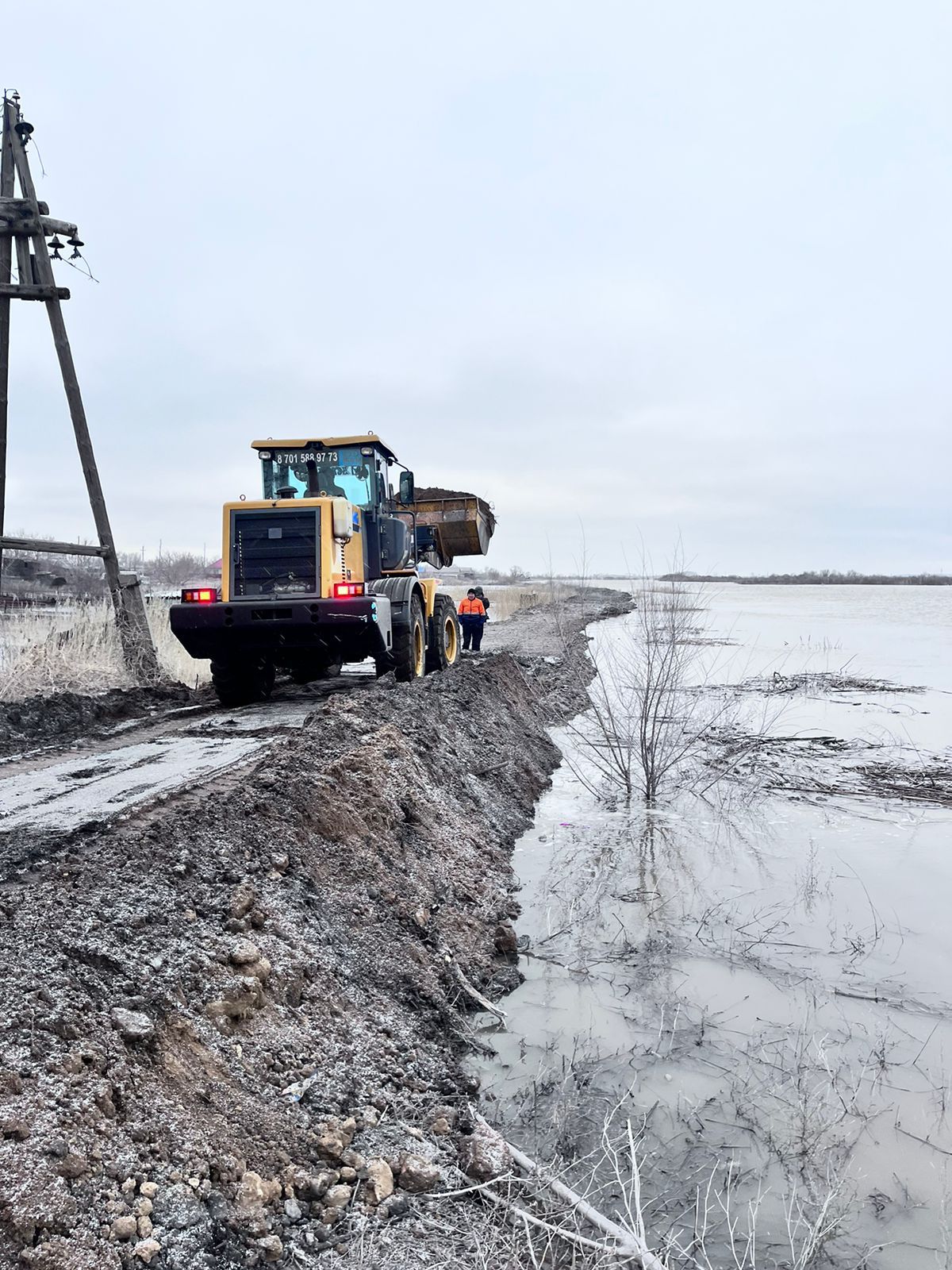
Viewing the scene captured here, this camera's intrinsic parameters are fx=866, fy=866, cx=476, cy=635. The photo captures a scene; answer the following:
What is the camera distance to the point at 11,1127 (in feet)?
7.18

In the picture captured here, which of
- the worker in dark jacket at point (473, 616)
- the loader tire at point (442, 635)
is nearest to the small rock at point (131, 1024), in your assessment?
the loader tire at point (442, 635)

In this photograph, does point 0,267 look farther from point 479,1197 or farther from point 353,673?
point 479,1197

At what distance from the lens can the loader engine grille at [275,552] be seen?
9.75 metres

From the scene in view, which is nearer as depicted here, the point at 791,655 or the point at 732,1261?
the point at 732,1261

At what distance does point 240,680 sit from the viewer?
1034 centimetres

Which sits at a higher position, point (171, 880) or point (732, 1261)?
point (171, 880)

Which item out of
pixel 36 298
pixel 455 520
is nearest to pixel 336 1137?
pixel 36 298

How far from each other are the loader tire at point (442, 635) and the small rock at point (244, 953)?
28.6ft

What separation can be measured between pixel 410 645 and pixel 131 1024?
317 inches

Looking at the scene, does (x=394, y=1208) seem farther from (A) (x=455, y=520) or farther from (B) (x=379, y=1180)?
(A) (x=455, y=520)

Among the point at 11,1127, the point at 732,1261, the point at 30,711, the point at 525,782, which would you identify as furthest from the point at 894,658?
the point at 11,1127

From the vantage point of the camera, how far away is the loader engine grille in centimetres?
975

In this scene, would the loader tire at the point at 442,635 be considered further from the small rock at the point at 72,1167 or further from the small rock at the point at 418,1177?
the small rock at the point at 72,1167

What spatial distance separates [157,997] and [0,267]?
11.5 metres
